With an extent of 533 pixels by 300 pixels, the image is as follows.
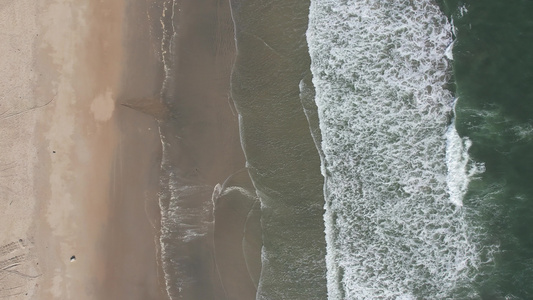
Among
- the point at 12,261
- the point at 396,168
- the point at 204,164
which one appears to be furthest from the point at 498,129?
the point at 12,261

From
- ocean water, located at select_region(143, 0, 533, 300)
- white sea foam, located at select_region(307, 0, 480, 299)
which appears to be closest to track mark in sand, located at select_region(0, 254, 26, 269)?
ocean water, located at select_region(143, 0, 533, 300)

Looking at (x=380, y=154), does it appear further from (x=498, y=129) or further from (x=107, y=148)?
(x=107, y=148)

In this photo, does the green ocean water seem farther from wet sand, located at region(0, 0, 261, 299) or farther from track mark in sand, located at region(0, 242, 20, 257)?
track mark in sand, located at region(0, 242, 20, 257)

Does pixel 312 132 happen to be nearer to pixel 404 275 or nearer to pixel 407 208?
pixel 407 208

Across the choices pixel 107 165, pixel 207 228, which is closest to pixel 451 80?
pixel 207 228

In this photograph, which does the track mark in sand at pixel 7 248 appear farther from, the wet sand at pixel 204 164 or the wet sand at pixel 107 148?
the wet sand at pixel 204 164

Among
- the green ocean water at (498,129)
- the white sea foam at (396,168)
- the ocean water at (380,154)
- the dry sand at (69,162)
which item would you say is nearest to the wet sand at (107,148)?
the dry sand at (69,162)

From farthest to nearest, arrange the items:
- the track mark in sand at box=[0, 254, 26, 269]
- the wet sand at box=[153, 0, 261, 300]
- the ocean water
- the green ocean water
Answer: the track mark in sand at box=[0, 254, 26, 269], the wet sand at box=[153, 0, 261, 300], the ocean water, the green ocean water
